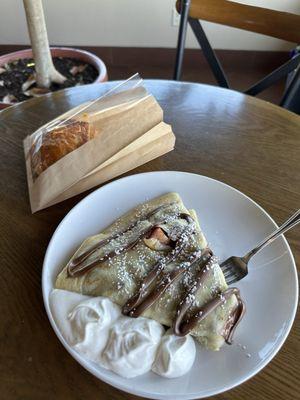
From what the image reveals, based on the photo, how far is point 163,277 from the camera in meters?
0.69

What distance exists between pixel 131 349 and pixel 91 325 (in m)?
0.07

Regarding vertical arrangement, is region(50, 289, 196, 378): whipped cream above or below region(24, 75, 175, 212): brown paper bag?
below

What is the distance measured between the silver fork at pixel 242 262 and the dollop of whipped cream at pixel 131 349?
20cm

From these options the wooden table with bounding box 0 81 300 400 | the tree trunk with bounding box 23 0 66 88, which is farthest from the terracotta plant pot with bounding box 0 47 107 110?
the wooden table with bounding box 0 81 300 400

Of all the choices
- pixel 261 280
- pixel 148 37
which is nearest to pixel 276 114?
pixel 261 280

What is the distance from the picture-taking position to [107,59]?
2848 millimetres

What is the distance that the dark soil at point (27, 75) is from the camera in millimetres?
1761

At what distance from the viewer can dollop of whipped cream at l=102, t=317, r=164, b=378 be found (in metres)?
0.57

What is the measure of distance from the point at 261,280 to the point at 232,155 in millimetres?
398

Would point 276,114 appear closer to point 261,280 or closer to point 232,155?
point 232,155

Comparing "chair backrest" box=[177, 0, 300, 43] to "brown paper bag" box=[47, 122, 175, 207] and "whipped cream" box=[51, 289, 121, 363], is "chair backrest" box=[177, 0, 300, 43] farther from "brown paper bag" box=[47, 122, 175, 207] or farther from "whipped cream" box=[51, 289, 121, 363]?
"whipped cream" box=[51, 289, 121, 363]

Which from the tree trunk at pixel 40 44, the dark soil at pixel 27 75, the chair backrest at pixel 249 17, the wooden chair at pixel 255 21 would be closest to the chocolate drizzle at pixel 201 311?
the wooden chair at pixel 255 21

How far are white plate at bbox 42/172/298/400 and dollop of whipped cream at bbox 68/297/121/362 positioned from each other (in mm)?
16

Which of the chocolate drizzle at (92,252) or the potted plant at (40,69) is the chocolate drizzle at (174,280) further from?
the potted plant at (40,69)
